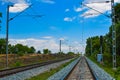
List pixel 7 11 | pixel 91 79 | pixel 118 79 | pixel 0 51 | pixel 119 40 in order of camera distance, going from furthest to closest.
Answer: pixel 0 51
pixel 7 11
pixel 119 40
pixel 91 79
pixel 118 79

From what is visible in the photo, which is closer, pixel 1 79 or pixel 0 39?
pixel 1 79

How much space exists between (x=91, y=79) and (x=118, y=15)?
4155cm

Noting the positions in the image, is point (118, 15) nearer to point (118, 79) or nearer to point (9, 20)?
point (9, 20)

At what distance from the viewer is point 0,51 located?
559 feet

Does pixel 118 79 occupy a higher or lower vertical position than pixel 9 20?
lower

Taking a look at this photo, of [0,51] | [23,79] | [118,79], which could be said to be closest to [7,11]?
[23,79]

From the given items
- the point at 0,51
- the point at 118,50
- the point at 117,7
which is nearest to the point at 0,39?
the point at 0,51

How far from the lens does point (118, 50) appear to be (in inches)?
2088

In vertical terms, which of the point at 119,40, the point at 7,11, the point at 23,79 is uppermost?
the point at 7,11

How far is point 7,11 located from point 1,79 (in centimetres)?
2893

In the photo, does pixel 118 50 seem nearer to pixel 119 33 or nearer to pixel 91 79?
pixel 119 33

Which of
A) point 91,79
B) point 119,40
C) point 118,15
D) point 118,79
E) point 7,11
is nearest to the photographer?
point 118,79

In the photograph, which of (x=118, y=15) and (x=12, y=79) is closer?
(x=12, y=79)

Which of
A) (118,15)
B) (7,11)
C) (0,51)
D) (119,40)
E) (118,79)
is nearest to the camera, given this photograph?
(118,79)
